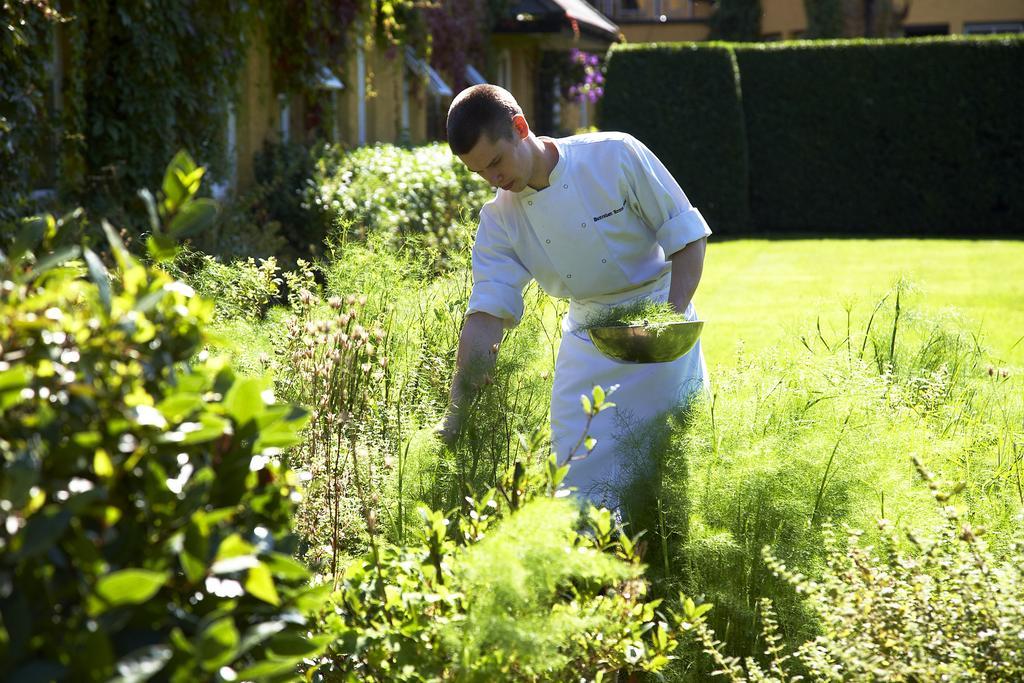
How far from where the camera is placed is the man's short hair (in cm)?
290

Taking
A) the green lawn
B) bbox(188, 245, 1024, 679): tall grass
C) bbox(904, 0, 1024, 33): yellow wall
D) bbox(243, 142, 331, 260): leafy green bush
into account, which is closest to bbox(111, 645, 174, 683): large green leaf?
bbox(188, 245, 1024, 679): tall grass

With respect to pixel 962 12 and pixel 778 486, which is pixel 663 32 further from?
pixel 778 486

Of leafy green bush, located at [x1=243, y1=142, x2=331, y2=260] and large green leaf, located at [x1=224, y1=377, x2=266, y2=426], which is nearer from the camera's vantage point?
large green leaf, located at [x1=224, y1=377, x2=266, y2=426]

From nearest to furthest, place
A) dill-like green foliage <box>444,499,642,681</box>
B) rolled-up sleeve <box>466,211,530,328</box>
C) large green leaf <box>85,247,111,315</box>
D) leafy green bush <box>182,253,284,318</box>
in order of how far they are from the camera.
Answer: large green leaf <box>85,247,111,315</box>
dill-like green foliage <box>444,499,642,681</box>
rolled-up sleeve <box>466,211,530,328</box>
leafy green bush <box>182,253,284,318</box>

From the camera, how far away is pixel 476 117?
290cm

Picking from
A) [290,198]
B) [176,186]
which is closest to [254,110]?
[290,198]

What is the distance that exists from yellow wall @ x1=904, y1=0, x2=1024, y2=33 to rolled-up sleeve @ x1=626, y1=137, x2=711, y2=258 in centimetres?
2732

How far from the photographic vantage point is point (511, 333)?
3.40m

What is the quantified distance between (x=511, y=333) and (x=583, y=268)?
29 cm

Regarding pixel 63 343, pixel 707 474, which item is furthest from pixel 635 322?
pixel 63 343

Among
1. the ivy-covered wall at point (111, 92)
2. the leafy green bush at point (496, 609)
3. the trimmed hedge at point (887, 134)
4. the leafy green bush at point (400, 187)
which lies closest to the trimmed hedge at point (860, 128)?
the trimmed hedge at point (887, 134)

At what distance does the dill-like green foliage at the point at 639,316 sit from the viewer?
2.72m

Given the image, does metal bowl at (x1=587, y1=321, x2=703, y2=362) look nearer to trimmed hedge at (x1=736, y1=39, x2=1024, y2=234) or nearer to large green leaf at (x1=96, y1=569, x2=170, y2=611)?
large green leaf at (x1=96, y1=569, x2=170, y2=611)

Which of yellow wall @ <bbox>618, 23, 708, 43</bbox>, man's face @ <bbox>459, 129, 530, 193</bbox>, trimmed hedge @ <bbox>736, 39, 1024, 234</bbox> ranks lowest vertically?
trimmed hedge @ <bbox>736, 39, 1024, 234</bbox>
